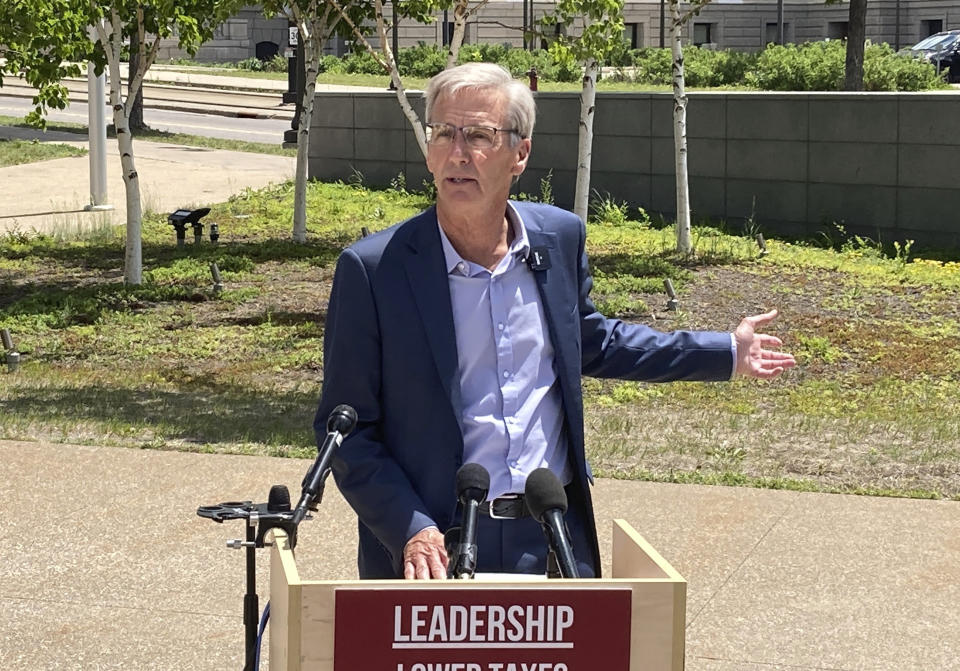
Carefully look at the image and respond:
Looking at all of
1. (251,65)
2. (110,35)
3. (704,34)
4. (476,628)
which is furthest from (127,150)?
(704,34)

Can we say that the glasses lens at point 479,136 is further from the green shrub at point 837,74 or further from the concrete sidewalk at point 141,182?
the green shrub at point 837,74

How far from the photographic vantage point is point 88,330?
13672 millimetres

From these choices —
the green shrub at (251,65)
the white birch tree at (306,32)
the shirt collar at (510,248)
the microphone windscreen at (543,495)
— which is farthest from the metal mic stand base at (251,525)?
the green shrub at (251,65)

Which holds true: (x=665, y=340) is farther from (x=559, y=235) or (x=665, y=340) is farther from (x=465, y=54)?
(x=465, y=54)

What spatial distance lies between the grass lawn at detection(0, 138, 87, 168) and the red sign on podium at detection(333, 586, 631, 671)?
2588cm

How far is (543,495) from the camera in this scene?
116 inches

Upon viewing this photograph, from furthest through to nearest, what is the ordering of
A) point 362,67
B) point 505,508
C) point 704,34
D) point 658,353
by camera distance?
point 704,34 → point 362,67 → point 658,353 → point 505,508

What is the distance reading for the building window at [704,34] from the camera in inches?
2591

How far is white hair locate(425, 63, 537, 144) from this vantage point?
3389 millimetres

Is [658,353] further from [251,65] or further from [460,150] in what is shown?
[251,65]

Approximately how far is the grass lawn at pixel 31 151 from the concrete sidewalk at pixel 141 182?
443 millimetres

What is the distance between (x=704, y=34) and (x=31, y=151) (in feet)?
140

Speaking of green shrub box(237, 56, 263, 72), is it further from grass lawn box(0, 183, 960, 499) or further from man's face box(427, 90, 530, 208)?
man's face box(427, 90, 530, 208)

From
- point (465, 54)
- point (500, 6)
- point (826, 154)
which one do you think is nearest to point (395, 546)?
point (826, 154)
